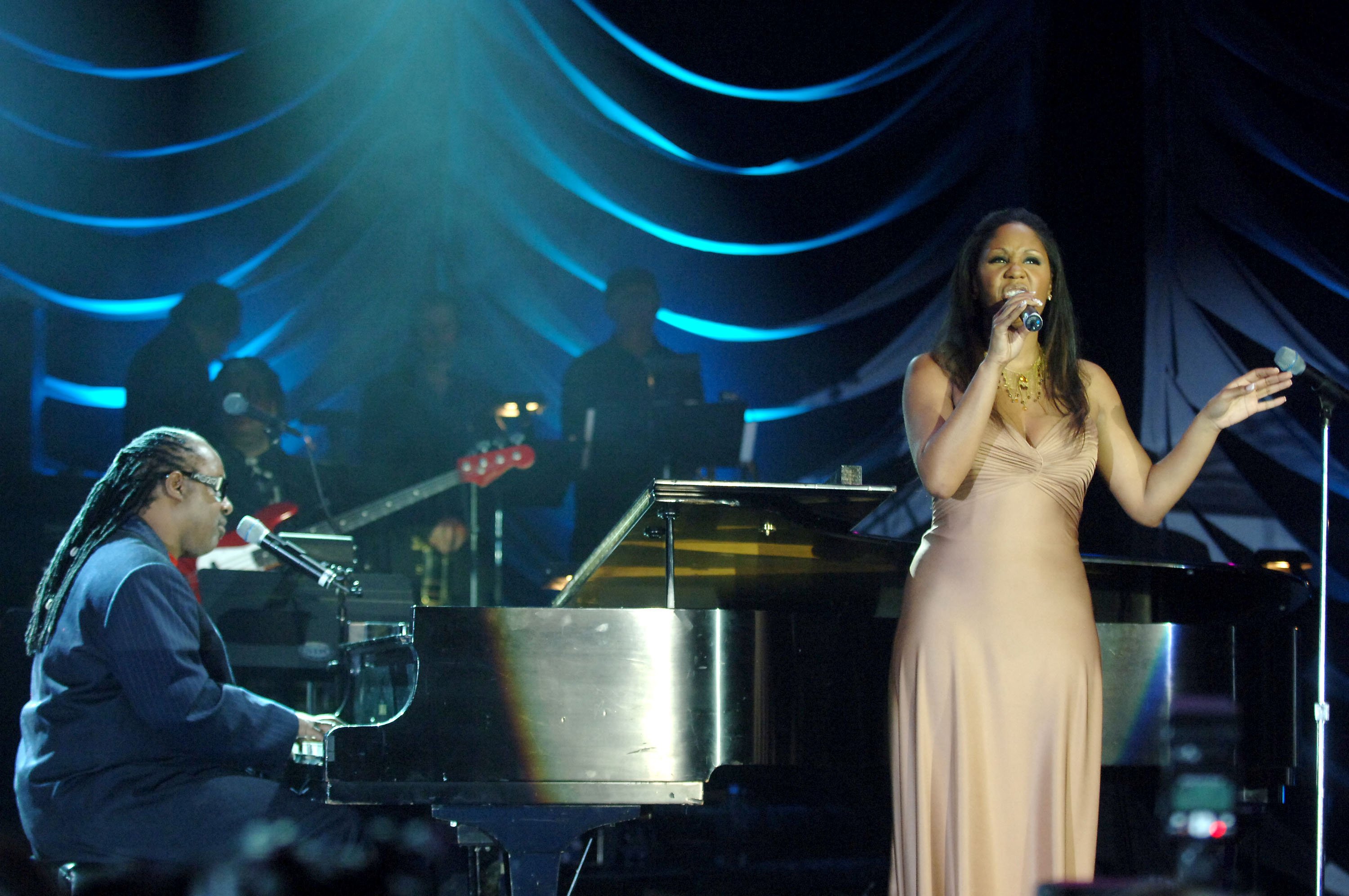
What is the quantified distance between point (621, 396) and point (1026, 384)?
3.20m

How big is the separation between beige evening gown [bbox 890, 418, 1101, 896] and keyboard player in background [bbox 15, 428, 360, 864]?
145 centimetres

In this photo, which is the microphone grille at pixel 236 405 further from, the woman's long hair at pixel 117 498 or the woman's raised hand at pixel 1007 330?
the woman's raised hand at pixel 1007 330

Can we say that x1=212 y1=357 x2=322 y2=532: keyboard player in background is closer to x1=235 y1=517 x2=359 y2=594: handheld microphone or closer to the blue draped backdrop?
the blue draped backdrop

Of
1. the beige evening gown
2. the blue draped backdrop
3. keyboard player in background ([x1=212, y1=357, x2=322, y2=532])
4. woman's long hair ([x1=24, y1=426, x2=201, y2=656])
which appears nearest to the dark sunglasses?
woman's long hair ([x1=24, y1=426, x2=201, y2=656])

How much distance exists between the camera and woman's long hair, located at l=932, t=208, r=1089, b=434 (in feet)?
8.51

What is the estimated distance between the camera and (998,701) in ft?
7.98

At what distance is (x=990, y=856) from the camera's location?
7.91ft

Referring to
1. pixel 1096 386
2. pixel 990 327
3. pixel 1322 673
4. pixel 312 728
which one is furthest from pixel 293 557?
pixel 1322 673

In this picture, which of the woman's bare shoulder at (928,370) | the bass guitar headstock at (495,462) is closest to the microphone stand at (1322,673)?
the woman's bare shoulder at (928,370)

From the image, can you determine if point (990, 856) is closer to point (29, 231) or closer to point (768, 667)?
point (768, 667)

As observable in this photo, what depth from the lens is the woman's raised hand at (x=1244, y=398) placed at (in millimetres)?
2473

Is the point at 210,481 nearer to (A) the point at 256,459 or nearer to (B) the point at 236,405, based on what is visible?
(B) the point at 236,405

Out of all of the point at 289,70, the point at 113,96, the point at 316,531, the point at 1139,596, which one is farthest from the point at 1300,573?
the point at 113,96

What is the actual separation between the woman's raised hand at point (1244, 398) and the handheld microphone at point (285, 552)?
2607mm
